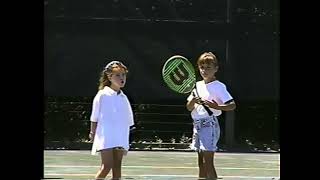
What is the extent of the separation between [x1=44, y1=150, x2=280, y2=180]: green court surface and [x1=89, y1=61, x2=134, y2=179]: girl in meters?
0.62

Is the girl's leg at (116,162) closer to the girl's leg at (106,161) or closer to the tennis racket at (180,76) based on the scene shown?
the girl's leg at (106,161)

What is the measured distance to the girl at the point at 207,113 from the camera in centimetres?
484

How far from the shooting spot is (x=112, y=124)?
4.97 metres

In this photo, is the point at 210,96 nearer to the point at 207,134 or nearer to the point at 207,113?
the point at 207,113

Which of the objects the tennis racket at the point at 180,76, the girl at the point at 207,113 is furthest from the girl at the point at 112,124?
the girl at the point at 207,113

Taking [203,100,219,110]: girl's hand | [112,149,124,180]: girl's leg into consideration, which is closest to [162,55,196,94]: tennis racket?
[203,100,219,110]: girl's hand

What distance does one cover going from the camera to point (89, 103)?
9820 millimetres

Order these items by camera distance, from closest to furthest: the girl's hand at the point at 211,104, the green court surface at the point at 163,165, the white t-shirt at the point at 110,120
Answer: the girl's hand at the point at 211,104 → the white t-shirt at the point at 110,120 → the green court surface at the point at 163,165

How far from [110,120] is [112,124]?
0.03 m

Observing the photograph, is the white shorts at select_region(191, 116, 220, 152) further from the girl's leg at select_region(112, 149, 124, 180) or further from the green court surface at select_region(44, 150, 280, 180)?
the green court surface at select_region(44, 150, 280, 180)

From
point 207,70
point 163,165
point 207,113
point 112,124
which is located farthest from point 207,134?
point 163,165

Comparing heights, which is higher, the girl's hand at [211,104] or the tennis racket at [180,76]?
the tennis racket at [180,76]

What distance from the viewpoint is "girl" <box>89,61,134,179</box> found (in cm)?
496
